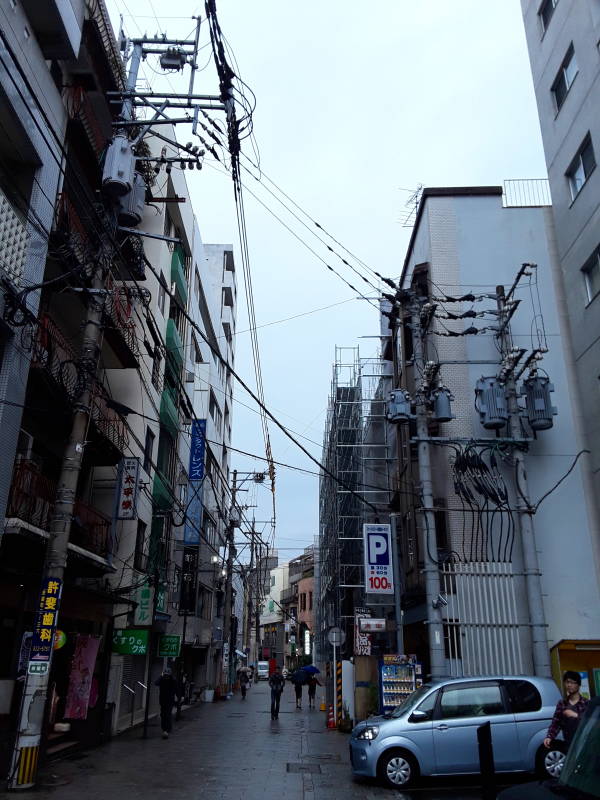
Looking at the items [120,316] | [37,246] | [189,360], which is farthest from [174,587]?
[37,246]

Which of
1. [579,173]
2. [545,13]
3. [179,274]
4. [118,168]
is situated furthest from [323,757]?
[545,13]

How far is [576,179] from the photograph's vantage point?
1925 centimetres

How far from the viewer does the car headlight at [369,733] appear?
10.8 m

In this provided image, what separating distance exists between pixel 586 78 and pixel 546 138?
2.88 metres

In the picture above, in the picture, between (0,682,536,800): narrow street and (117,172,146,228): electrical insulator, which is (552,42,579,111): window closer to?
(117,172,146,228): electrical insulator

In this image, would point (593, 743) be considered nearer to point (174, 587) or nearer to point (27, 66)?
point (27, 66)

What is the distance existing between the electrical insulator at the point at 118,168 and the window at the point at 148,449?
37.9 ft

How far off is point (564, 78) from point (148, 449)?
1821 centimetres

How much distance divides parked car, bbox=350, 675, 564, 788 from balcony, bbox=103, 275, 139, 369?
36.0 feet

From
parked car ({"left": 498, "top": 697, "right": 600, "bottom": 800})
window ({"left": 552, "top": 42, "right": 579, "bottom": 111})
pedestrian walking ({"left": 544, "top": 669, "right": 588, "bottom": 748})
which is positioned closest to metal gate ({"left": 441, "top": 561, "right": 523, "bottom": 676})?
pedestrian walking ({"left": 544, "top": 669, "right": 588, "bottom": 748})

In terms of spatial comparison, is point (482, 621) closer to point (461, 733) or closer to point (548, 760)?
point (548, 760)

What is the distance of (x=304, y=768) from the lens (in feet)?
41.3

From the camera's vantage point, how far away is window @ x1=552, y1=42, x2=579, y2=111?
19.2 meters

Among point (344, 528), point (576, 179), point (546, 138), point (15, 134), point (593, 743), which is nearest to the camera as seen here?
point (593, 743)
